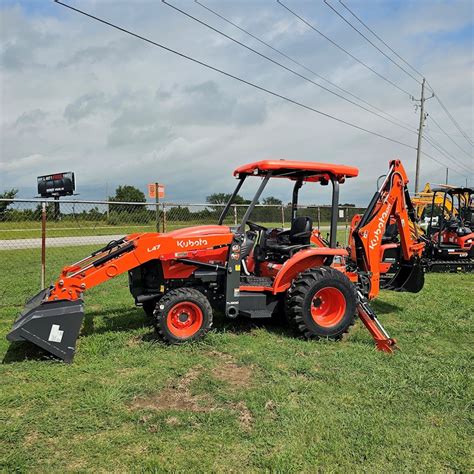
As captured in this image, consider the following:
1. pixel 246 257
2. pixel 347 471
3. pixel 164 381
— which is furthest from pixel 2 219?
pixel 347 471

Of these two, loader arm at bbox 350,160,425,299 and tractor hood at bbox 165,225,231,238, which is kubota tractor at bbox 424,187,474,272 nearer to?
loader arm at bbox 350,160,425,299

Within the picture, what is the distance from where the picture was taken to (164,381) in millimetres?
3889

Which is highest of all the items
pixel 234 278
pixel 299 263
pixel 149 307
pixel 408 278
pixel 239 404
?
pixel 299 263

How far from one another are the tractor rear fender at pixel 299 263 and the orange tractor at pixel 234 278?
0.04 ft

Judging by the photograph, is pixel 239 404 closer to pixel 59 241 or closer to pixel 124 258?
pixel 124 258

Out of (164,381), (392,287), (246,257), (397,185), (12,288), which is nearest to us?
(164,381)

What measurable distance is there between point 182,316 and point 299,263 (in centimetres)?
161

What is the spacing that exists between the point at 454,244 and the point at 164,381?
32.0 ft

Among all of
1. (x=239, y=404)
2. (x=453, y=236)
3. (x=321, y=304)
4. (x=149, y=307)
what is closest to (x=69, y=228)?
(x=149, y=307)

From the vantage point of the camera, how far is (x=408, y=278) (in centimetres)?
680

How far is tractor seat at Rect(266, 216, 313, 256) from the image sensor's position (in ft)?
18.6

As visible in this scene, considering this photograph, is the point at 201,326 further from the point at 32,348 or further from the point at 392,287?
the point at 392,287

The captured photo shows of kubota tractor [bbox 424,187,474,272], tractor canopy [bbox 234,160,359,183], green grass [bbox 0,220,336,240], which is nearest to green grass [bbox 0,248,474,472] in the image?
tractor canopy [bbox 234,160,359,183]

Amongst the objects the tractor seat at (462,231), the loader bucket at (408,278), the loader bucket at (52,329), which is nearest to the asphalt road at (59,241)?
the loader bucket at (52,329)
